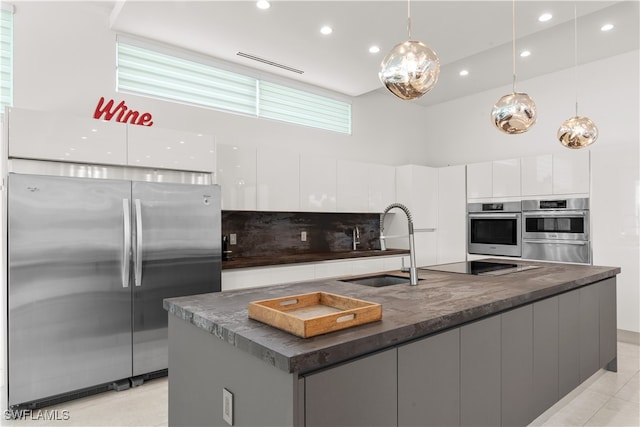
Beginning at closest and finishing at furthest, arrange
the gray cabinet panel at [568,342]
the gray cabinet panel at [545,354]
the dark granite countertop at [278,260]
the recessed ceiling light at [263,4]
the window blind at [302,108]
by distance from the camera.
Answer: the gray cabinet panel at [545,354], the gray cabinet panel at [568,342], the recessed ceiling light at [263,4], the dark granite countertop at [278,260], the window blind at [302,108]

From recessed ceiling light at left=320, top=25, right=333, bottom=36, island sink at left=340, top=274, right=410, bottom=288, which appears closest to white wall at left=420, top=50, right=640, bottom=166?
island sink at left=340, top=274, right=410, bottom=288

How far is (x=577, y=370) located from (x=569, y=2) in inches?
104

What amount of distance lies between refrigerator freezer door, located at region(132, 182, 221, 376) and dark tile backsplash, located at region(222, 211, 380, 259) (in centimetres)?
87

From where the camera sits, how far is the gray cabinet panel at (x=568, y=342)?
2.41 metres

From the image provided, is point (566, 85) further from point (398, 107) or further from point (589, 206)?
point (398, 107)

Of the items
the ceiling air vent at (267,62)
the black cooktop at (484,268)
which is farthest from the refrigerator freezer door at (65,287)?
the black cooktop at (484,268)

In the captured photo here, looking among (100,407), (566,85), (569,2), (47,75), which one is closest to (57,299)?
(100,407)

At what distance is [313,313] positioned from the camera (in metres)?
1.67

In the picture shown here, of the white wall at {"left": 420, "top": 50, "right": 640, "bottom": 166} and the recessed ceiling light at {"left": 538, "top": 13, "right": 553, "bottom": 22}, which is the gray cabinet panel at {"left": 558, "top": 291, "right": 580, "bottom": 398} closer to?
the recessed ceiling light at {"left": 538, "top": 13, "right": 553, "bottom": 22}

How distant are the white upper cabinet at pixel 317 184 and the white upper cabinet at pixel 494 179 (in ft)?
6.41

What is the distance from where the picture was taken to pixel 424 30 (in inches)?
131

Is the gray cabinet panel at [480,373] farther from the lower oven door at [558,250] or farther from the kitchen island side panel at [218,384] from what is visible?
the lower oven door at [558,250]

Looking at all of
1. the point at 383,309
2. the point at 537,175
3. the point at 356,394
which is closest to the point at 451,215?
the point at 537,175

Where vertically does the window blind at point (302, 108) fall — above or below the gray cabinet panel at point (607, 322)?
above
